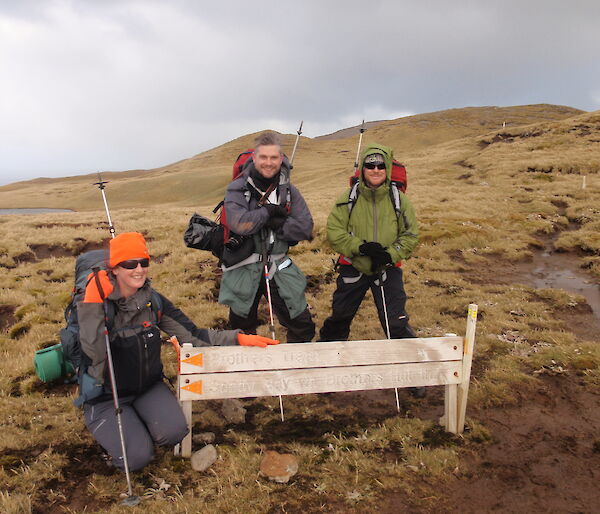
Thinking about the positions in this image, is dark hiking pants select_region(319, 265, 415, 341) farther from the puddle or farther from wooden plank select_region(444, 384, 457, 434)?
the puddle

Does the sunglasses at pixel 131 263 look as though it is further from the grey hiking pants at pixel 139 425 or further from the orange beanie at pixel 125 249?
the grey hiking pants at pixel 139 425

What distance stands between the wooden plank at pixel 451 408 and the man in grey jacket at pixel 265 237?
8.11ft

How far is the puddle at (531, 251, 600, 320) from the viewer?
13.0 metres

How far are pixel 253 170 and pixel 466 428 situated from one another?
5.13 metres

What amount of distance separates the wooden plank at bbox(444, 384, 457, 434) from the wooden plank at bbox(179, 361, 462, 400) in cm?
16

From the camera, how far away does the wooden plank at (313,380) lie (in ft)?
17.8

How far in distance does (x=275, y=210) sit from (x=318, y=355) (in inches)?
92.0

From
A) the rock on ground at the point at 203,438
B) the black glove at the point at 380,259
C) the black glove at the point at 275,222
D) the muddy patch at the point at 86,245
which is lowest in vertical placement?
the rock on ground at the point at 203,438

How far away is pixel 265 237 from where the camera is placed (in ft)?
22.8

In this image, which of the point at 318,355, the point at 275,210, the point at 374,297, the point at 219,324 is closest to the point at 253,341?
the point at 318,355

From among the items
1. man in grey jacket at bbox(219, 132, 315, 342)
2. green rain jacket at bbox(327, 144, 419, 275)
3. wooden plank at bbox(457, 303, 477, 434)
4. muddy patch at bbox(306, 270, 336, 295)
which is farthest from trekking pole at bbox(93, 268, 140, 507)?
muddy patch at bbox(306, 270, 336, 295)

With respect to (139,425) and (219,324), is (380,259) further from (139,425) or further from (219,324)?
(219,324)

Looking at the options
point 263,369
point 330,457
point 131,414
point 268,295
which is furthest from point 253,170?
point 330,457

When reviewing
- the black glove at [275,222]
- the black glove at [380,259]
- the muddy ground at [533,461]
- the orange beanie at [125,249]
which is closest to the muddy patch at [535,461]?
the muddy ground at [533,461]
